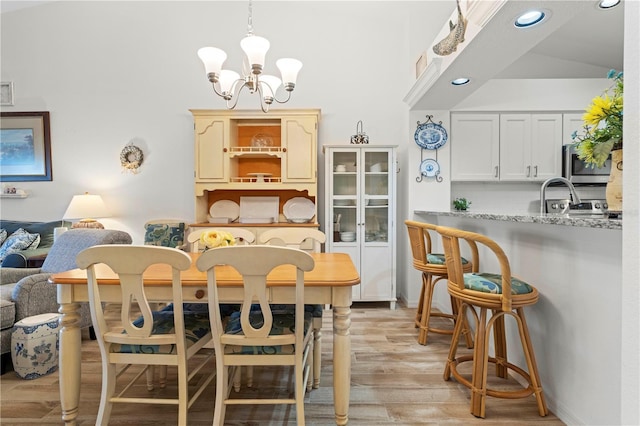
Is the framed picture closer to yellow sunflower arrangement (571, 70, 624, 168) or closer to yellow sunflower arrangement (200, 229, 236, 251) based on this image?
yellow sunflower arrangement (200, 229, 236, 251)

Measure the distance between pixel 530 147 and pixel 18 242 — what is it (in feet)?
18.6

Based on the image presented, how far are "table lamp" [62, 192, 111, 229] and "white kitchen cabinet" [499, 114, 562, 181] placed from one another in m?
4.64

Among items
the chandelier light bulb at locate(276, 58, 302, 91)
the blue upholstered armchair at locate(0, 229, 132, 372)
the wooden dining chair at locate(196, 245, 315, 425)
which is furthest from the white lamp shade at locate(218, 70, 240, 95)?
the blue upholstered armchair at locate(0, 229, 132, 372)

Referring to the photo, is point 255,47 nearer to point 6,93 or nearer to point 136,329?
point 136,329

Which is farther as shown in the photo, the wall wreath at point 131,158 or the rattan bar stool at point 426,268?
the wall wreath at point 131,158

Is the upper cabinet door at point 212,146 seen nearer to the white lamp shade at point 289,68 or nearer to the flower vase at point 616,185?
the white lamp shade at point 289,68

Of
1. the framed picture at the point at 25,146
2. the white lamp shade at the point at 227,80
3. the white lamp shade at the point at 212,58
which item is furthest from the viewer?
the framed picture at the point at 25,146

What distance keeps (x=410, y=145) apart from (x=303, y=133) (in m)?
1.16

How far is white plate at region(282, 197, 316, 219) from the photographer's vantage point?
382 cm

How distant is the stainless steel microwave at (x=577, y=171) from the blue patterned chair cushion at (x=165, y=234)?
4.36 meters

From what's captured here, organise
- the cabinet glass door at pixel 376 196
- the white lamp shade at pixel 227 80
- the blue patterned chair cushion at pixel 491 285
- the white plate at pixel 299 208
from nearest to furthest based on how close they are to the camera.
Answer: the blue patterned chair cushion at pixel 491 285 → the white lamp shade at pixel 227 80 → the cabinet glass door at pixel 376 196 → the white plate at pixel 299 208

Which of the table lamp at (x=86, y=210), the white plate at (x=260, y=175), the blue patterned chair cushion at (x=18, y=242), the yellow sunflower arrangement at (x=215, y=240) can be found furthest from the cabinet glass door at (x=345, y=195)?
the blue patterned chair cushion at (x=18, y=242)

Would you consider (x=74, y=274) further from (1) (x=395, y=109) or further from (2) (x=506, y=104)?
(2) (x=506, y=104)

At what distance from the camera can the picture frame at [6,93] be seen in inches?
162
